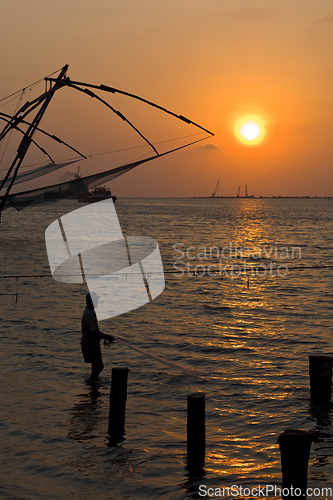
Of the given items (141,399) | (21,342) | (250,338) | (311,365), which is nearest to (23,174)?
(21,342)

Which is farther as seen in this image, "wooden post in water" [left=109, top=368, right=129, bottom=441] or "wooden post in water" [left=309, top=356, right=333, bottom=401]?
"wooden post in water" [left=309, top=356, right=333, bottom=401]

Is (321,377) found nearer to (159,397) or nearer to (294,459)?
(159,397)

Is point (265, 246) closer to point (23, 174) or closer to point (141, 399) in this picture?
point (23, 174)

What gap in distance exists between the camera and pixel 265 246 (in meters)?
61.1

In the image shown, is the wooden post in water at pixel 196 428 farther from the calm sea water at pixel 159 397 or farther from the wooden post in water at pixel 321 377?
the wooden post in water at pixel 321 377

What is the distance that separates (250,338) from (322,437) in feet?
24.5

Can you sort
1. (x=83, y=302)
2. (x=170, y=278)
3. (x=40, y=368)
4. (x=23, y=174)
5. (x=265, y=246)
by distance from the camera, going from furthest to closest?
1. (x=265, y=246)
2. (x=170, y=278)
3. (x=23, y=174)
4. (x=83, y=302)
5. (x=40, y=368)

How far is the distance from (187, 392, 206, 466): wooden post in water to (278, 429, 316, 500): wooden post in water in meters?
1.79
